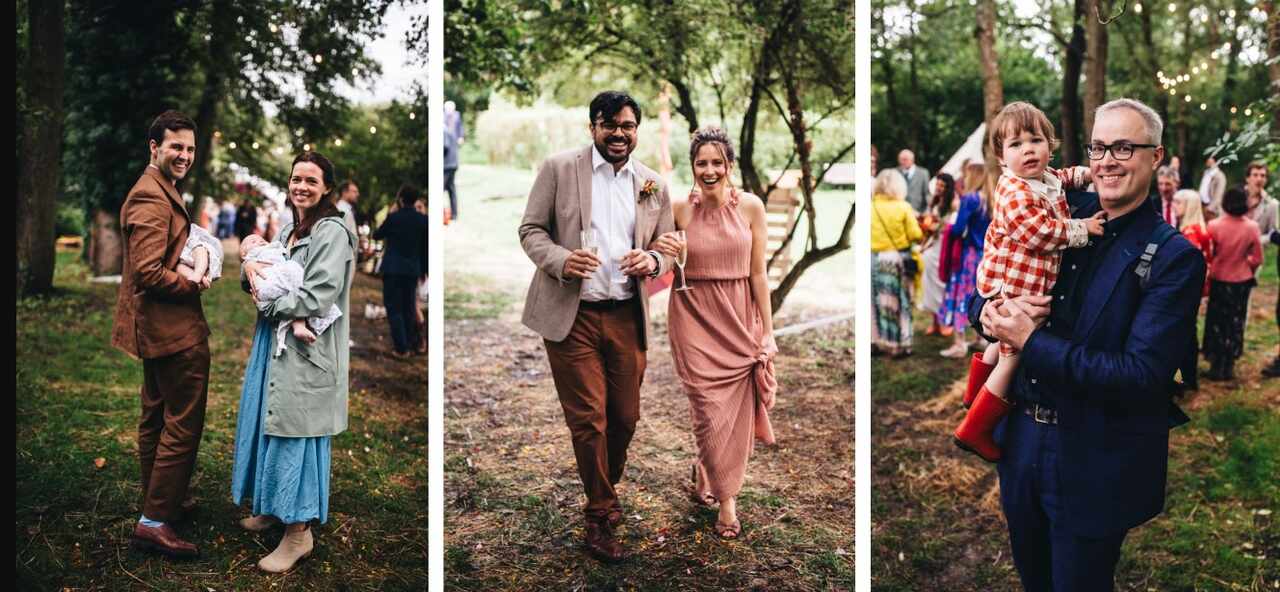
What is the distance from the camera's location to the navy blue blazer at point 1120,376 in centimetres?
246

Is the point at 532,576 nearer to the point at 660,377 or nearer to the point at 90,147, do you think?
the point at 660,377

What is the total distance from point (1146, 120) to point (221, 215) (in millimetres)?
4117

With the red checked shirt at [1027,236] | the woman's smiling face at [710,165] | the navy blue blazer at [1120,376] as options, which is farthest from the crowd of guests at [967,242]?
the navy blue blazer at [1120,376]

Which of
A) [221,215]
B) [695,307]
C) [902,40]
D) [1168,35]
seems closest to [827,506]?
[695,307]

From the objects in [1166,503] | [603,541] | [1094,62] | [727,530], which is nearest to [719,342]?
[727,530]

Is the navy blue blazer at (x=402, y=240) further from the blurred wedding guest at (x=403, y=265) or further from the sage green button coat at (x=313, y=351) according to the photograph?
the sage green button coat at (x=313, y=351)

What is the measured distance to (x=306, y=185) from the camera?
11.8 ft

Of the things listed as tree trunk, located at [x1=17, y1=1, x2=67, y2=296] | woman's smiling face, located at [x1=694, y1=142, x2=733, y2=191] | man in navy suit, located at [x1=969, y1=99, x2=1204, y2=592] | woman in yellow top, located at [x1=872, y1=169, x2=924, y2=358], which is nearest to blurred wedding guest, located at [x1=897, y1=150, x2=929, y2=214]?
woman in yellow top, located at [x1=872, y1=169, x2=924, y2=358]

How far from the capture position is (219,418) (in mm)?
4613

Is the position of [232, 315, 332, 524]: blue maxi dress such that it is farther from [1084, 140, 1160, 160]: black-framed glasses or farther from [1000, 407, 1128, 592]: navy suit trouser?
[1084, 140, 1160, 160]: black-framed glasses

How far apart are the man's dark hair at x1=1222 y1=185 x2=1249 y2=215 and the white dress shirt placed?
13.7 feet

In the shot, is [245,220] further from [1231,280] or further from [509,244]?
[1231,280]

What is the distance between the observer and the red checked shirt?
268 centimetres

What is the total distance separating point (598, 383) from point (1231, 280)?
14.2 feet
